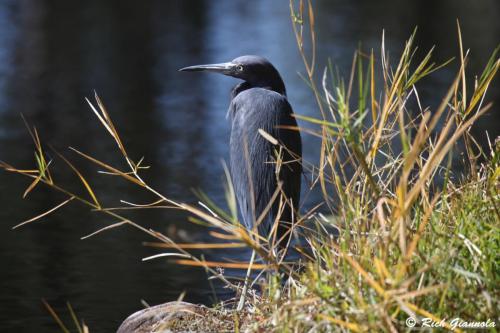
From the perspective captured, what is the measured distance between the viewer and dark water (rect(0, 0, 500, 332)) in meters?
4.10

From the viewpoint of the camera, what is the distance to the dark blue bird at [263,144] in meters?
3.06

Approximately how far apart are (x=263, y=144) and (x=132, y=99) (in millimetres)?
5143

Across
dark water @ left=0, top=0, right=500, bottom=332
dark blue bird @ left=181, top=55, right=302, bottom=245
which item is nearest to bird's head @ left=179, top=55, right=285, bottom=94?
dark blue bird @ left=181, top=55, right=302, bottom=245

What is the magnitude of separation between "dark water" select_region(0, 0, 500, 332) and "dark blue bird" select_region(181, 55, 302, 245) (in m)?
0.77

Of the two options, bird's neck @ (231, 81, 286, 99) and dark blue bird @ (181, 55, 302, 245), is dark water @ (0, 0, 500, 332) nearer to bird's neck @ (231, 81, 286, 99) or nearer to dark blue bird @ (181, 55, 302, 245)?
dark blue bird @ (181, 55, 302, 245)

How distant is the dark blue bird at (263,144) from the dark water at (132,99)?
77cm

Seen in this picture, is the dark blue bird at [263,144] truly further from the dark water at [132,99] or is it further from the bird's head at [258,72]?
the dark water at [132,99]

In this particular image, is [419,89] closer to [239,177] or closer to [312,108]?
[312,108]

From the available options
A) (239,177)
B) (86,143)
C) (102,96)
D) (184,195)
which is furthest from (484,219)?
(102,96)

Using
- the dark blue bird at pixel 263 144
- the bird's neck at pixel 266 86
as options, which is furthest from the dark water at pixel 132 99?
the bird's neck at pixel 266 86

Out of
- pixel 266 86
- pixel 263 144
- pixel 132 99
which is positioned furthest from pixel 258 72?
pixel 132 99

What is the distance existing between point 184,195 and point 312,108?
2.42 metres

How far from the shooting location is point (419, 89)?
8750mm

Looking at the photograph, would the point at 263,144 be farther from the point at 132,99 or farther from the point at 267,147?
the point at 132,99
